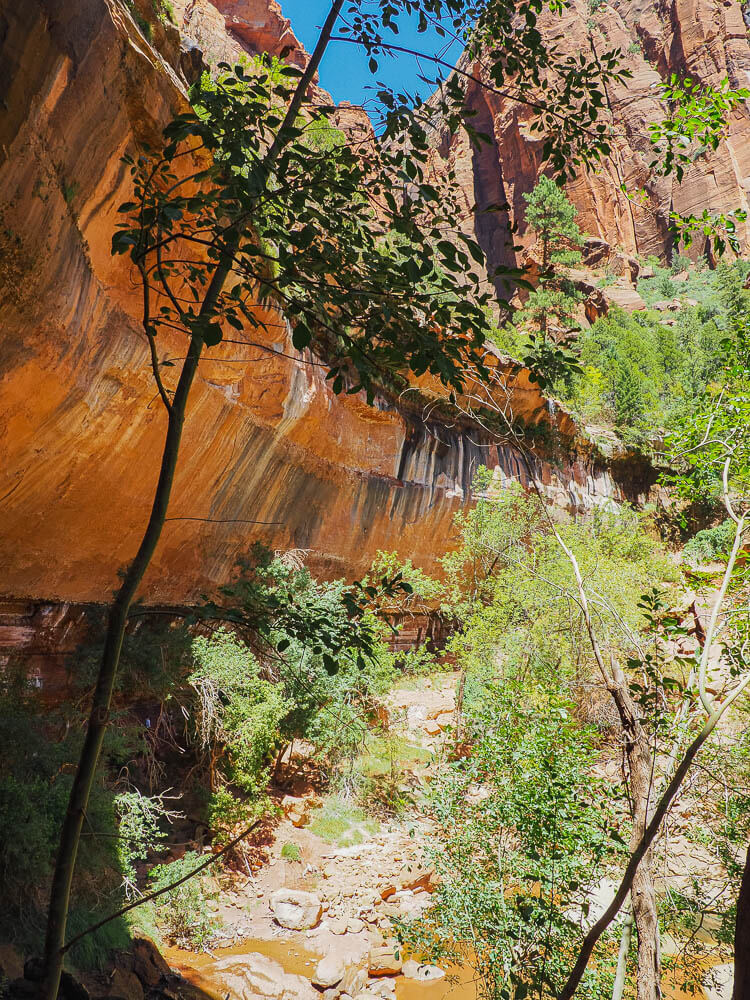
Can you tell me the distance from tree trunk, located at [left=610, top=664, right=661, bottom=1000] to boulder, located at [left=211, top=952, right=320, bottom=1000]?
23.0 ft

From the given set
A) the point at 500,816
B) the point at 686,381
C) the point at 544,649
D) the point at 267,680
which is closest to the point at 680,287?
the point at 686,381

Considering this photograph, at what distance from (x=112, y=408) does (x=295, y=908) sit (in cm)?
850

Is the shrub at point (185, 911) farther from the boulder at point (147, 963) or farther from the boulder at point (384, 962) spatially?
the boulder at point (384, 962)

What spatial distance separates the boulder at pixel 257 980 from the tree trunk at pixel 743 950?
8905 millimetres

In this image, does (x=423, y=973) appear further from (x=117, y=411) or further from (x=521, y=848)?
(x=117, y=411)

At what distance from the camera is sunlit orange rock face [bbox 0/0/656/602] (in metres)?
5.23

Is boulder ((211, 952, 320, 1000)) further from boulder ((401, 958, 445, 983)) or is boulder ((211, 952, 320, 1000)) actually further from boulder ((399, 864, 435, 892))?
boulder ((399, 864, 435, 892))

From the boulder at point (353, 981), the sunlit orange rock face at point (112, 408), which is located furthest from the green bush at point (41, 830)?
the boulder at point (353, 981)

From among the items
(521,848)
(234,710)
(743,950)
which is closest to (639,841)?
(743,950)

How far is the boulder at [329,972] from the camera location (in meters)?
8.79

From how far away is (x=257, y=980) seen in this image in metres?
8.88

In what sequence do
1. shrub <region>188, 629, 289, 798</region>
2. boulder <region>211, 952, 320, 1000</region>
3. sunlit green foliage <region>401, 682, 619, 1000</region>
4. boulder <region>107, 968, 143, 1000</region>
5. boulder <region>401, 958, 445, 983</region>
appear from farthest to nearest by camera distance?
shrub <region>188, 629, 289, 798</region>
boulder <region>401, 958, 445, 983</region>
boulder <region>211, 952, 320, 1000</region>
boulder <region>107, 968, 143, 1000</region>
sunlit green foliage <region>401, 682, 619, 1000</region>

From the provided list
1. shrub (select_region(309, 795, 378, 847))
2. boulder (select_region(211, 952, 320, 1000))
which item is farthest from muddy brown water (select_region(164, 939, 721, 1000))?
shrub (select_region(309, 795, 378, 847))

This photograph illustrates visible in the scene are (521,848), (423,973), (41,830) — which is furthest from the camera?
(423,973)
